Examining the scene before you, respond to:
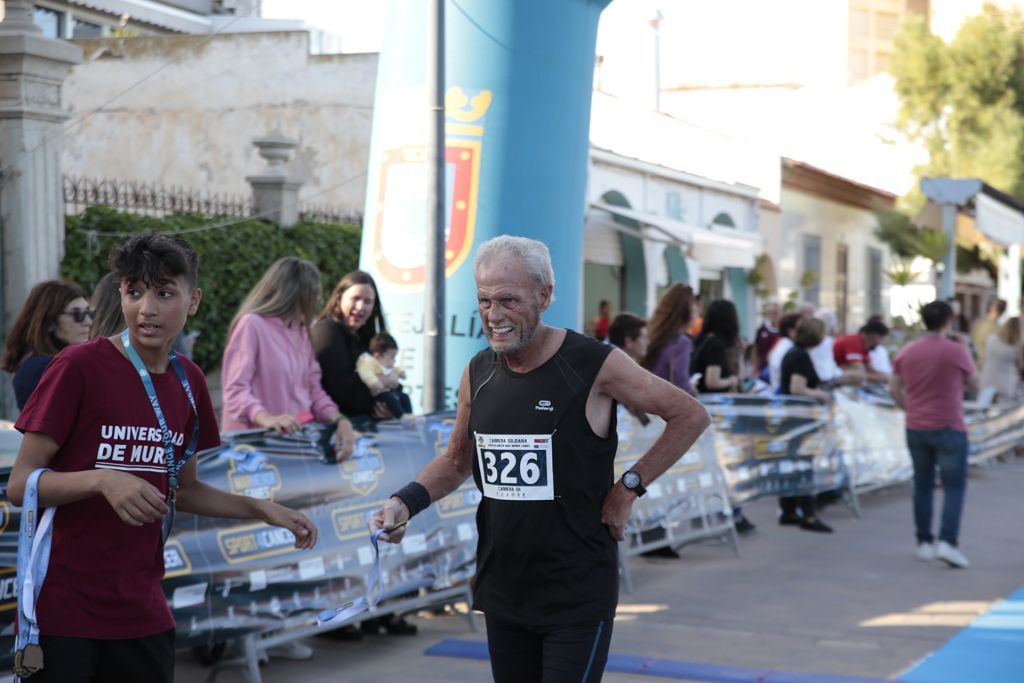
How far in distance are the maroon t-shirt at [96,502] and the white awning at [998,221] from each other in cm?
1819

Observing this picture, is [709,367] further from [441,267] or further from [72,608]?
[72,608]

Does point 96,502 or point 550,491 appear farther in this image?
point 550,491

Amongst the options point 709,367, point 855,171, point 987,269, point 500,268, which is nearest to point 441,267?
point 709,367

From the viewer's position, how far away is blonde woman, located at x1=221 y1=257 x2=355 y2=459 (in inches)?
275

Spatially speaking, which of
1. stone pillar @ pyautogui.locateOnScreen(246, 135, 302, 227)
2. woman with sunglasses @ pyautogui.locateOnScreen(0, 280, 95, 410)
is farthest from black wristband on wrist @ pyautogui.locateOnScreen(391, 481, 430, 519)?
stone pillar @ pyautogui.locateOnScreen(246, 135, 302, 227)

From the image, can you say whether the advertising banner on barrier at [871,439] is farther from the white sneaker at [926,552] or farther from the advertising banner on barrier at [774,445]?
the white sneaker at [926,552]

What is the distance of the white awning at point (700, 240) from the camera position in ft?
69.9

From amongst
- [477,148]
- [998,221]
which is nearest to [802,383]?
[477,148]

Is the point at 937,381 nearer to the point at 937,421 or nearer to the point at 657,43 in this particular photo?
the point at 937,421

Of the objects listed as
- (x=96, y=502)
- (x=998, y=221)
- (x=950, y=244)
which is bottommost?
(x=96, y=502)

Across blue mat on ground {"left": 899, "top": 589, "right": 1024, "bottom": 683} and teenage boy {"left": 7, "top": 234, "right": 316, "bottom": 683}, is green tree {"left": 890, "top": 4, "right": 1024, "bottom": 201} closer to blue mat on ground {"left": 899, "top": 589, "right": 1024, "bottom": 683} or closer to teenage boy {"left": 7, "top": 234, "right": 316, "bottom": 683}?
blue mat on ground {"left": 899, "top": 589, "right": 1024, "bottom": 683}

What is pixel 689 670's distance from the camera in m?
6.90

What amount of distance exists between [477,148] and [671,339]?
75.8 inches

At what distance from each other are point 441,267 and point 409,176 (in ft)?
3.40
